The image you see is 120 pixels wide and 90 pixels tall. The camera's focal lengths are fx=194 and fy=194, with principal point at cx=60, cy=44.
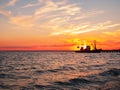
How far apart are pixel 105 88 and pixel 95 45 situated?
7265 inches

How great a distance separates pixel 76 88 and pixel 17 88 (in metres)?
5.37

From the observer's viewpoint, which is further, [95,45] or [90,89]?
[95,45]

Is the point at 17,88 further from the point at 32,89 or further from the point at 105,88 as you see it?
the point at 105,88

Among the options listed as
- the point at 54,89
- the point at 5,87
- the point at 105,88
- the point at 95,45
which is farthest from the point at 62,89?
the point at 95,45

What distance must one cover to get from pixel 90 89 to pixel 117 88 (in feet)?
7.57

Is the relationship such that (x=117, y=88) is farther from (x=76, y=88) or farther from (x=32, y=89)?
(x=32, y=89)

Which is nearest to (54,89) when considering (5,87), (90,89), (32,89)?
(32,89)

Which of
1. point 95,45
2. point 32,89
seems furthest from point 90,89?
point 95,45

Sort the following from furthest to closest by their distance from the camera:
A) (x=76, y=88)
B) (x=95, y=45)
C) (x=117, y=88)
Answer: (x=95, y=45)
(x=76, y=88)
(x=117, y=88)

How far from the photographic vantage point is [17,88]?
56.1 feet

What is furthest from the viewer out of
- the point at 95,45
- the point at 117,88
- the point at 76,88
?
the point at 95,45

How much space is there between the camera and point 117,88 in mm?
16578

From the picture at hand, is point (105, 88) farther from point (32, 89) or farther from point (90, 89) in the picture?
point (32, 89)

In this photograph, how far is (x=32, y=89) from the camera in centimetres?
1684
